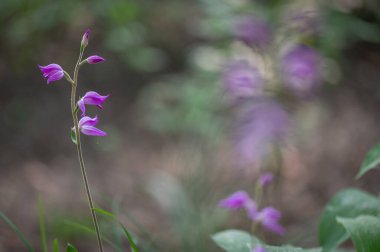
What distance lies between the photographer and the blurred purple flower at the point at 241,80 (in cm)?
127

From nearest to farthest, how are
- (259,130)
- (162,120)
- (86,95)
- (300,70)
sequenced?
(86,95) < (259,130) < (300,70) < (162,120)

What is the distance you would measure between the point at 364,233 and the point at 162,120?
1981 mm

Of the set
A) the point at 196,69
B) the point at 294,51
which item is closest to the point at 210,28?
the point at 196,69

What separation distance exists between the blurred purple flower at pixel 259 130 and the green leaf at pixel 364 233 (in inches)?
8.8

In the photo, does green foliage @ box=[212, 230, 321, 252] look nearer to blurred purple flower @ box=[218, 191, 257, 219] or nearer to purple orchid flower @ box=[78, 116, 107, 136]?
blurred purple flower @ box=[218, 191, 257, 219]

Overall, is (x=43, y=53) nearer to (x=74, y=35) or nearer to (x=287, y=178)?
(x=74, y=35)

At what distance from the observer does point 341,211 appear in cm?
115

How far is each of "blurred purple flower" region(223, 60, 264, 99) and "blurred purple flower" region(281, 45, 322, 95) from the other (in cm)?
8

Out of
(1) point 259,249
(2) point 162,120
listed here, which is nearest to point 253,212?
(1) point 259,249

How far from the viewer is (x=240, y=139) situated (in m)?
1.06

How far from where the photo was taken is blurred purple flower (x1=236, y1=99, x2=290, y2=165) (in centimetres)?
102

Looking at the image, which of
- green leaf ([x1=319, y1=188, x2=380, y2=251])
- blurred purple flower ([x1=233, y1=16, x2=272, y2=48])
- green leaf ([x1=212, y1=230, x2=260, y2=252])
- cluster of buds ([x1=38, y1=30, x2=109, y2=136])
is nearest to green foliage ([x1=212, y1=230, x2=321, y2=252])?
green leaf ([x1=212, y1=230, x2=260, y2=252])

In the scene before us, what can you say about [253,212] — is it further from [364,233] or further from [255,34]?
[255,34]

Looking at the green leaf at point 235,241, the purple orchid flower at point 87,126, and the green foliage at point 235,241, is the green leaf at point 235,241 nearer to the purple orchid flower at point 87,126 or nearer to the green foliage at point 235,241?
the green foliage at point 235,241
